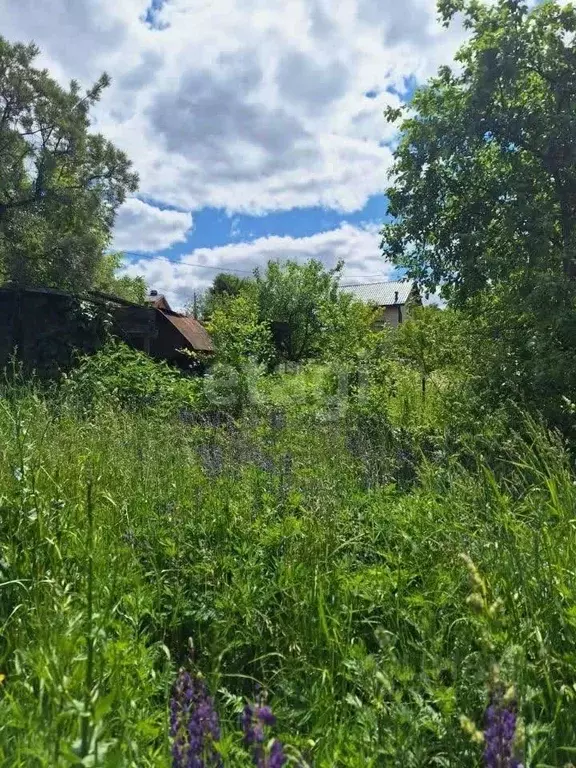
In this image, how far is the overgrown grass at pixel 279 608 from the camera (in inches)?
54.7

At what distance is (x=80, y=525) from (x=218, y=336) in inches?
283

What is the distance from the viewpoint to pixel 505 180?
19.6ft

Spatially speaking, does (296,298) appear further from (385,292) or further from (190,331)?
(385,292)

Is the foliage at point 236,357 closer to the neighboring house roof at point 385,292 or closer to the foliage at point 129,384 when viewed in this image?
the foliage at point 129,384

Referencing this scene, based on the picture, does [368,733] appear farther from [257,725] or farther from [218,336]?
[218,336]

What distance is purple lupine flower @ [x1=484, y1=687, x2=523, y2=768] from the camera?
3.10ft

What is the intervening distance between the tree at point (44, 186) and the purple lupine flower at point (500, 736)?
1250 cm

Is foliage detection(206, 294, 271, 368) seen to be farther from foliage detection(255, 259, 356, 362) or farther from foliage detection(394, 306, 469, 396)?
foliage detection(255, 259, 356, 362)

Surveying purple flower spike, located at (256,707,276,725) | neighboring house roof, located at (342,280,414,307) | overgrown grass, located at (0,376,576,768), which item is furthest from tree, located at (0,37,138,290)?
neighboring house roof, located at (342,280,414,307)

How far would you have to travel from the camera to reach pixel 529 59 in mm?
5805

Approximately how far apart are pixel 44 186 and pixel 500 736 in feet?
47.2

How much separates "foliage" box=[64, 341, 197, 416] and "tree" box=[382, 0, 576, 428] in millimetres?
3954

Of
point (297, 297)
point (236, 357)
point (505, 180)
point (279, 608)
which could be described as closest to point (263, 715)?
point (279, 608)

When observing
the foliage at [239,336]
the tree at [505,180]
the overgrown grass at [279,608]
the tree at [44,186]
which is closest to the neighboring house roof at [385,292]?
the tree at [44,186]
